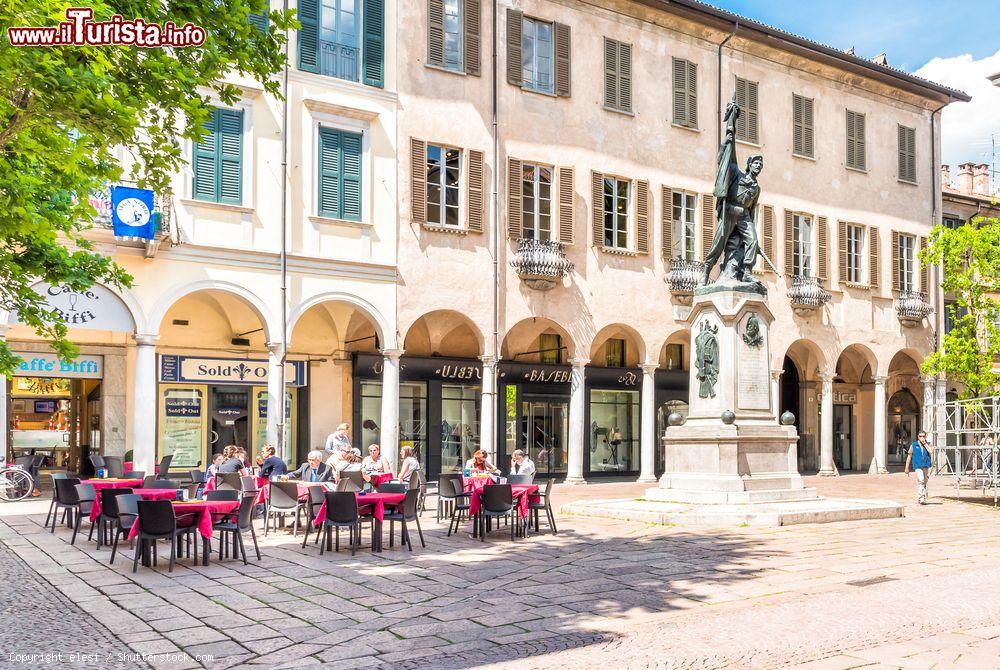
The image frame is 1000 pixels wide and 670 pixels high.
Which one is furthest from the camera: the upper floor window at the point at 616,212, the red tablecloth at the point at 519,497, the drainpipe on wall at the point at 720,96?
the drainpipe on wall at the point at 720,96

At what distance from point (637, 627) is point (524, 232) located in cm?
1736

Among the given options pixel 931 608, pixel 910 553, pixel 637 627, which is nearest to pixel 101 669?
pixel 637 627

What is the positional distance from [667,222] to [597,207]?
2.41 meters

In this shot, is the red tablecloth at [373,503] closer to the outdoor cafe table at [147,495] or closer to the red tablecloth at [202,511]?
the red tablecloth at [202,511]

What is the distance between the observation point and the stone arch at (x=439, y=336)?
2555cm

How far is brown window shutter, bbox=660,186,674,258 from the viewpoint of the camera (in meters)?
26.9

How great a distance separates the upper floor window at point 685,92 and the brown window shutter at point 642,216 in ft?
7.66

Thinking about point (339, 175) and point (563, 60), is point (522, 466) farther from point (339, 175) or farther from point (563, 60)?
point (563, 60)

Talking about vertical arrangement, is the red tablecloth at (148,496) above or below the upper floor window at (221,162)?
below

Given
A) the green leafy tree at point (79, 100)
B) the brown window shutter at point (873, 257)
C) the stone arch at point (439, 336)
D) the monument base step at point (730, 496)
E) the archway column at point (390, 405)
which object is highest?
the brown window shutter at point (873, 257)

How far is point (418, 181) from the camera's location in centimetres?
2289

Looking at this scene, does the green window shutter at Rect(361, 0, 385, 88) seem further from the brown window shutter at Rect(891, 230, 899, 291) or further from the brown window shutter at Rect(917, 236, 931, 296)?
the brown window shutter at Rect(917, 236, 931, 296)

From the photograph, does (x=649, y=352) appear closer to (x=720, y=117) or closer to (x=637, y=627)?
(x=720, y=117)

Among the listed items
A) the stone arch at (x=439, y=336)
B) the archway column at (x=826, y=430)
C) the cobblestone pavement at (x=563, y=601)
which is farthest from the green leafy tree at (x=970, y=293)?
the cobblestone pavement at (x=563, y=601)
